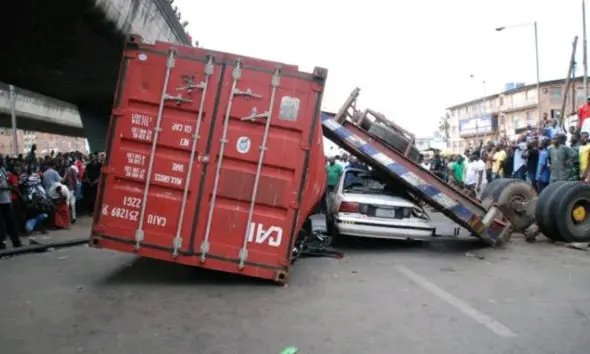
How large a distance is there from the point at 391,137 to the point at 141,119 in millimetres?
5117

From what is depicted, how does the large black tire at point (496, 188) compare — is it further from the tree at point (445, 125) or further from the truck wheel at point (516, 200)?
the tree at point (445, 125)

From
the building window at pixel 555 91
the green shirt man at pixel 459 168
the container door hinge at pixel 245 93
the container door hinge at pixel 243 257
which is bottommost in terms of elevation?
the container door hinge at pixel 243 257

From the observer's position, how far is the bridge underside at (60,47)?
409 inches

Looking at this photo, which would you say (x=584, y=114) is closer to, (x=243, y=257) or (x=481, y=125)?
(x=243, y=257)

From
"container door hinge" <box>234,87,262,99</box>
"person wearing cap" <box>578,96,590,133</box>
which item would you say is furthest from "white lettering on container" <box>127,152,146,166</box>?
"person wearing cap" <box>578,96,590,133</box>

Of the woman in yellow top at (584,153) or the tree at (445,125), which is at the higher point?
the tree at (445,125)

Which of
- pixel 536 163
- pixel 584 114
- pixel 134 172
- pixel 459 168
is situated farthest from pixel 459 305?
pixel 459 168

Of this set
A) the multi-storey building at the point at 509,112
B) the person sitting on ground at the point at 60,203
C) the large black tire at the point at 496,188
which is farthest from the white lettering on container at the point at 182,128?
the multi-storey building at the point at 509,112

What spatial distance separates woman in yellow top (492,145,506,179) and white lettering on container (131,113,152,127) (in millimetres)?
15224

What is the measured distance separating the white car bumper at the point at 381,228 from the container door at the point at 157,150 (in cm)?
367

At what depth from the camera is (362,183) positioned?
10.7 m

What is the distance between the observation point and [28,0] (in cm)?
957

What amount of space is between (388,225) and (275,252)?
340 centimetres

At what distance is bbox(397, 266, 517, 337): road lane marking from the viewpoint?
199 inches
